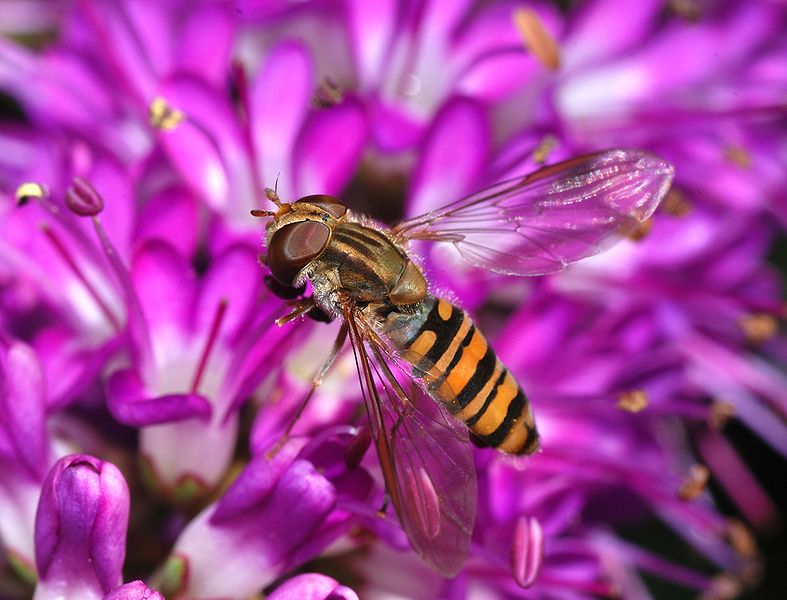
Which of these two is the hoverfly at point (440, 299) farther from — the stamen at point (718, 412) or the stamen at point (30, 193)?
the stamen at point (718, 412)

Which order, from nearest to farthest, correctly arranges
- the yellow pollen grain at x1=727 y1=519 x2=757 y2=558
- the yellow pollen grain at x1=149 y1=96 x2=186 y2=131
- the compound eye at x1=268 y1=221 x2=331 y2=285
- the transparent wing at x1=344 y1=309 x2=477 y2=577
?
1. the transparent wing at x1=344 y1=309 x2=477 y2=577
2. the compound eye at x1=268 y1=221 x2=331 y2=285
3. the yellow pollen grain at x1=149 y1=96 x2=186 y2=131
4. the yellow pollen grain at x1=727 y1=519 x2=757 y2=558

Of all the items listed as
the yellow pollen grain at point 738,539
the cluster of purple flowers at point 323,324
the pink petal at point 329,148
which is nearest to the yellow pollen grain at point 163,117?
the cluster of purple flowers at point 323,324

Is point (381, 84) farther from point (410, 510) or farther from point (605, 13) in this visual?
point (410, 510)

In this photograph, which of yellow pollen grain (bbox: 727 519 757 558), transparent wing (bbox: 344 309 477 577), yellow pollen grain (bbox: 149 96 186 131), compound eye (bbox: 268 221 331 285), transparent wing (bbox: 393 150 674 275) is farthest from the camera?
yellow pollen grain (bbox: 727 519 757 558)

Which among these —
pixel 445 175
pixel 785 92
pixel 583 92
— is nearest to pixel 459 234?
pixel 445 175

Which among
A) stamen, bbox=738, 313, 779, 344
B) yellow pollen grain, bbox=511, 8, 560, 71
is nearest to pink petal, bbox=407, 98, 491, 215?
yellow pollen grain, bbox=511, 8, 560, 71

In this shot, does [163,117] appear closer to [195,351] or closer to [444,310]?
[195,351]

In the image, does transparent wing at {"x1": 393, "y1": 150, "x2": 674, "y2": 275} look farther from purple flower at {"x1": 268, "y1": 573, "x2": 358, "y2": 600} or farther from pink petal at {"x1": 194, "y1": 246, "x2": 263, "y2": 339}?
purple flower at {"x1": 268, "y1": 573, "x2": 358, "y2": 600}
